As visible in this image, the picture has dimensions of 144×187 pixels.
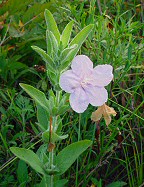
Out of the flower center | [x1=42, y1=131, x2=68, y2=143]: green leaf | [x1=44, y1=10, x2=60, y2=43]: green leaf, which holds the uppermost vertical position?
[x1=44, y1=10, x2=60, y2=43]: green leaf

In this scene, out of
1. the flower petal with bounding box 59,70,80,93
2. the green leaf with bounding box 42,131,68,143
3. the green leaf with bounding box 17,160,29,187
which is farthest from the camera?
the green leaf with bounding box 17,160,29,187

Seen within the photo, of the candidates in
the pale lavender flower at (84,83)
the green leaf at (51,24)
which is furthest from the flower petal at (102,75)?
the green leaf at (51,24)

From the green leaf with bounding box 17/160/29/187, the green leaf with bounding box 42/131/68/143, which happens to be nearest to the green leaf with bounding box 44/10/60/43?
the green leaf with bounding box 42/131/68/143

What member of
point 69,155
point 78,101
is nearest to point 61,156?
point 69,155

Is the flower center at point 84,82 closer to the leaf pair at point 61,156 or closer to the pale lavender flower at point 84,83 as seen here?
the pale lavender flower at point 84,83

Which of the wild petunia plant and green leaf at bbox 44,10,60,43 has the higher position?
green leaf at bbox 44,10,60,43

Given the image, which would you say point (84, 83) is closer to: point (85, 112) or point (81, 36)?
point (81, 36)

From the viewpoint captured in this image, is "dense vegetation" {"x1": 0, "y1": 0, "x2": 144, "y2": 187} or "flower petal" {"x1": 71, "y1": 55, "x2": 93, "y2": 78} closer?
"flower petal" {"x1": 71, "y1": 55, "x2": 93, "y2": 78}

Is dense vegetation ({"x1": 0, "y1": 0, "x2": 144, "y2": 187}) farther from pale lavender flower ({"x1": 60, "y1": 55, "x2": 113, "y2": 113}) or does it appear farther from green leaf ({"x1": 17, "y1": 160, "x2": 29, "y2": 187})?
pale lavender flower ({"x1": 60, "y1": 55, "x2": 113, "y2": 113})
